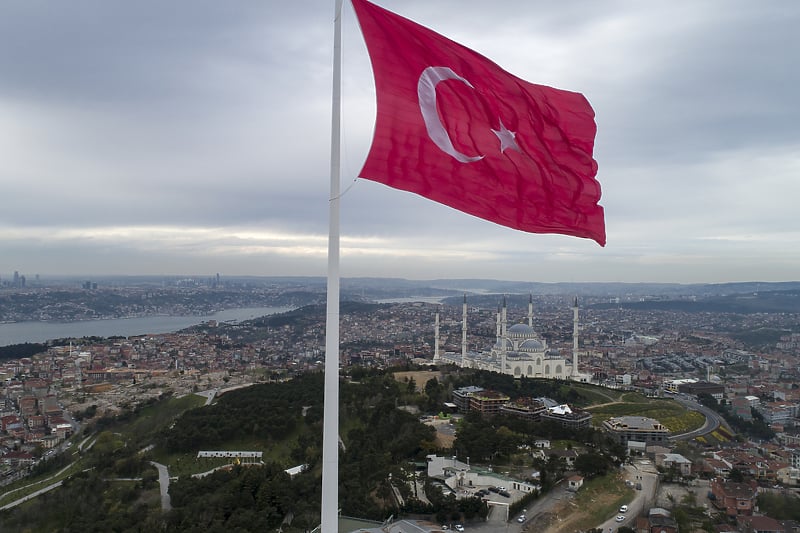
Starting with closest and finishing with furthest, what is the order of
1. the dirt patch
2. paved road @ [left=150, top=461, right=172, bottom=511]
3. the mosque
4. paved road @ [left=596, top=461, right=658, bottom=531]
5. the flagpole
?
the flagpole, paved road @ [left=596, top=461, right=658, bottom=531], paved road @ [left=150, top=461, right=172, bottom=511], the dirt patch, the mosque

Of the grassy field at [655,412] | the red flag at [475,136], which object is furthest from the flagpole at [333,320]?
the grassy field at [655,412]

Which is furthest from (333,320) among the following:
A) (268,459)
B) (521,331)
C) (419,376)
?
(521,331)

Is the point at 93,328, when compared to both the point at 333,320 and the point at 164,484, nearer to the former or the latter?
the point at 164,484

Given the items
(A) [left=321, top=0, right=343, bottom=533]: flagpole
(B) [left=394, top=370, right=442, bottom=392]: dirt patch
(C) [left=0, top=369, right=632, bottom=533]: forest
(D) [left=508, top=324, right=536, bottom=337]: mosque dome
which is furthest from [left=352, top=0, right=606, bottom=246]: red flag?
(D) [left=508, top=324, right=536, bottom=337]: mosque dome

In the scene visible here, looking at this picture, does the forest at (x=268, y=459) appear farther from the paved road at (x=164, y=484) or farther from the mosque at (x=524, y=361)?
the mosque at (x=524, y=361)

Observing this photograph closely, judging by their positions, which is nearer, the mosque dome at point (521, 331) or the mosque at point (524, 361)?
Answer: the mosque at point (524, 361)

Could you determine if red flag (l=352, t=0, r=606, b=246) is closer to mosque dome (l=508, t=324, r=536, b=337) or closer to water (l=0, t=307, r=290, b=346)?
mosque dome (l=508, t=324, r=536, b=337)

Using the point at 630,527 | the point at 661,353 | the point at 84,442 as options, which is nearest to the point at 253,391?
the point at 84,442
